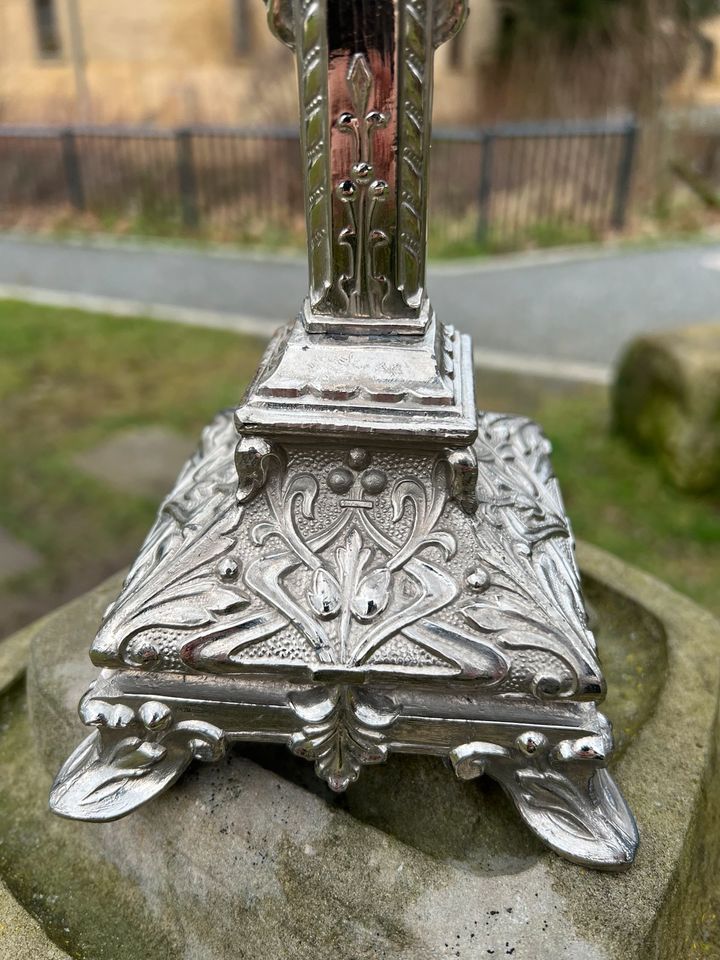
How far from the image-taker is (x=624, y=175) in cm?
697

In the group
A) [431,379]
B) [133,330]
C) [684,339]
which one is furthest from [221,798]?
[133,330]

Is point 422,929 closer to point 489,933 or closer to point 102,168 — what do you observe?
point 489,933

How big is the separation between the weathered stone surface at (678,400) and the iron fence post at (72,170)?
6.01 metres

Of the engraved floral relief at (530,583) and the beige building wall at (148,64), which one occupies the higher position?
the beige building wall at (148,64)

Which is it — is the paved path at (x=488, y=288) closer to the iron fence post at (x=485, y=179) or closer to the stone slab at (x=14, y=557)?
the iron fence post at (x=485, y=179)

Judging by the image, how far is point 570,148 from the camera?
6.89 meters

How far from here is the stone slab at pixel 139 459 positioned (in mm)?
3396

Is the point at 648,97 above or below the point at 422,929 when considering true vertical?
above

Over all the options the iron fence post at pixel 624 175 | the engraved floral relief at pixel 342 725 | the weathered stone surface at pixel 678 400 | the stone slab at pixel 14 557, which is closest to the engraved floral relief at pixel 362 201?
the engraved floral relief at pixel 342 725

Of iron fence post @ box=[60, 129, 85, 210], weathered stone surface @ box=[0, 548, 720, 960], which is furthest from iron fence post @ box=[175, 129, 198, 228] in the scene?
weathered stone surface @ box=[0, 548, 720, 960]

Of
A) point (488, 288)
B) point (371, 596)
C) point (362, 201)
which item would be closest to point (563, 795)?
point (371, 596)

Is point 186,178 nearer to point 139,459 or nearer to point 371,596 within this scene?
point 139,459

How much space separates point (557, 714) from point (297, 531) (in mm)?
503

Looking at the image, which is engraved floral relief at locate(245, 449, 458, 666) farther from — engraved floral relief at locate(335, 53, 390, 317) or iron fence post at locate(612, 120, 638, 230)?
iron fence post at locate(612, 120, 638, 230)
